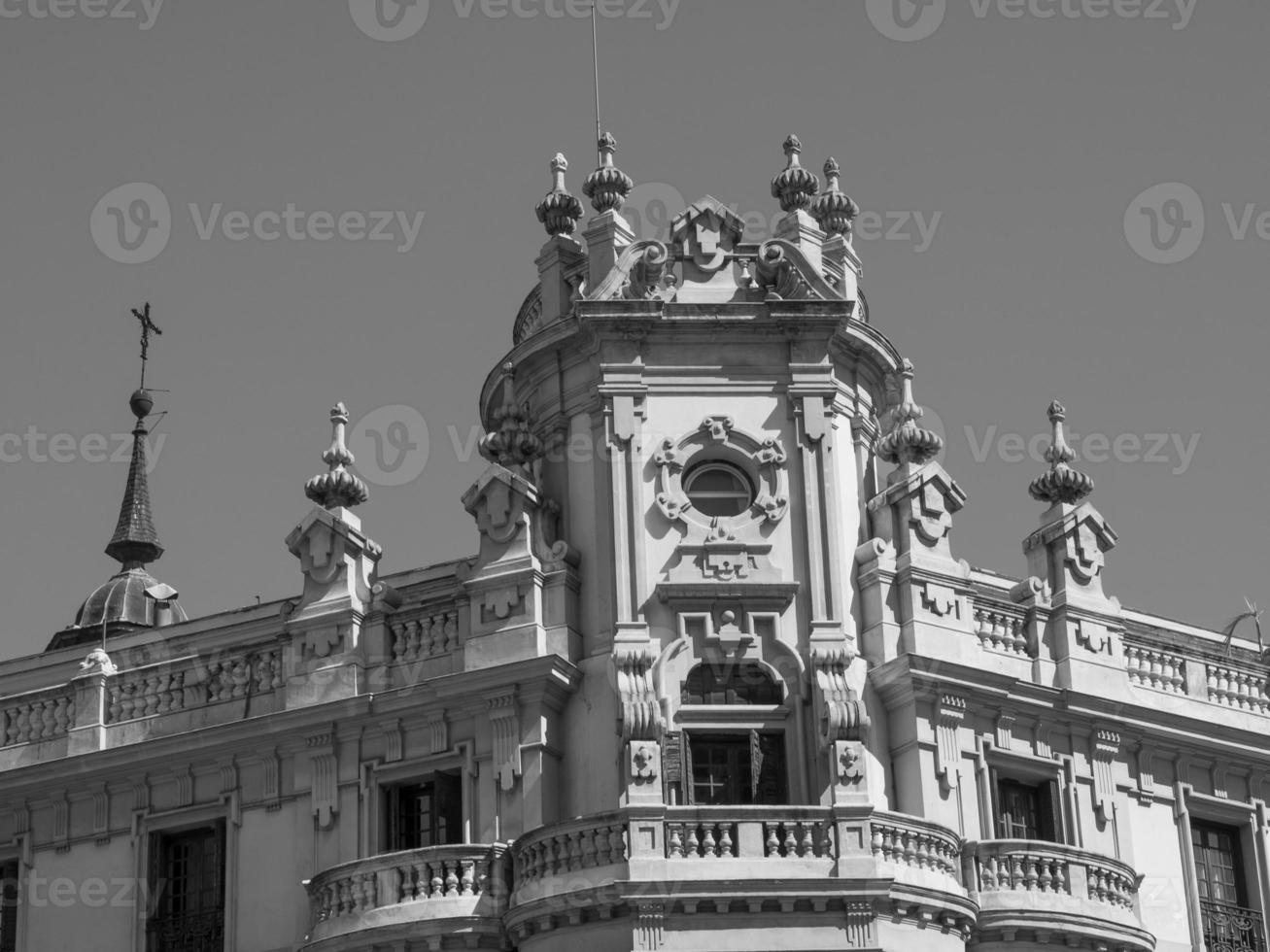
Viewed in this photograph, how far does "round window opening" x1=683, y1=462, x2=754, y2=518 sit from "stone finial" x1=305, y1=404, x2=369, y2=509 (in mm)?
5484

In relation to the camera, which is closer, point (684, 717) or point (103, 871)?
point (684, 717)

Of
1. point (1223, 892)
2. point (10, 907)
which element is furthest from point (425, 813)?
point (1223, 892)

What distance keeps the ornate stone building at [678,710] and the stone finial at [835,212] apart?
1.9 inches

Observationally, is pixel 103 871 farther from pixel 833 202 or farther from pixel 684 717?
pixel 833 202

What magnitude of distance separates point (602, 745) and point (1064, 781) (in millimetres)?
7184

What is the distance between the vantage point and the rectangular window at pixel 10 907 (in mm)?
43625

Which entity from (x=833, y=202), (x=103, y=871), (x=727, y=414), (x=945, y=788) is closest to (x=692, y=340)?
(x=727, y=414)

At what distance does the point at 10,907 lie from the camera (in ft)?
143

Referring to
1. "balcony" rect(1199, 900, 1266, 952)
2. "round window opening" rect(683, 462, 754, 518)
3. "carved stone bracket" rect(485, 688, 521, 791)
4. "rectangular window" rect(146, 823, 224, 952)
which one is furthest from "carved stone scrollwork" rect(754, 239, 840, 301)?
"rectangular window" rect(146, 823, 224, 952)

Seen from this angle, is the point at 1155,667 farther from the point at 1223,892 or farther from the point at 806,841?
the point at 806,841

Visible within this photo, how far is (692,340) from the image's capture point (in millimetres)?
41469

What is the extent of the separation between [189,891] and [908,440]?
13004 millimetres

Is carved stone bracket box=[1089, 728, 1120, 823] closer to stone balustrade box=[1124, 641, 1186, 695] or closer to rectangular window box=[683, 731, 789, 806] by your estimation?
stone balustrade box=[1124, 641, 1186, 695]

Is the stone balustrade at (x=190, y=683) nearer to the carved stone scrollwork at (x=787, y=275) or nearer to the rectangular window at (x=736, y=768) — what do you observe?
the rectangular window at (x=736, y=768)
